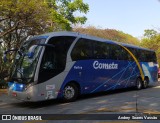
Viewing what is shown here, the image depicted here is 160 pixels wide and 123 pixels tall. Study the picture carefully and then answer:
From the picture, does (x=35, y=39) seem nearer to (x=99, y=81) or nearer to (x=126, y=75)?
(x=99, y=81)

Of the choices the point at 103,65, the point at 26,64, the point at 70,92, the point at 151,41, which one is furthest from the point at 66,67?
the point at 151,41

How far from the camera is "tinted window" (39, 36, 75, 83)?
11375 mm

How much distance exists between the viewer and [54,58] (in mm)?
11891

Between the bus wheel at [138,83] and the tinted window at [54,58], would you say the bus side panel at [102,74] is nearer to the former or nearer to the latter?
the bus wheel at [138,83]

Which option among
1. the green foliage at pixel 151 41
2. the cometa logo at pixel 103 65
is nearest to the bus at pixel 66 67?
the cometa logo at pixel 103 65

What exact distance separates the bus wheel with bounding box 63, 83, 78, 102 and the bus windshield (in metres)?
1.93

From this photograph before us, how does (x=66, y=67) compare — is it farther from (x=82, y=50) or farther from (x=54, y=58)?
(x=82, y=50)

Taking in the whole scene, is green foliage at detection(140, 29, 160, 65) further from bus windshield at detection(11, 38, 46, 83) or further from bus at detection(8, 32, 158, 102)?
bus windshield at detection(11, 38, 46, 83)

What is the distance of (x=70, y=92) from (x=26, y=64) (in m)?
2.44

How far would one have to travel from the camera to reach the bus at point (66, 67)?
11.2 metres

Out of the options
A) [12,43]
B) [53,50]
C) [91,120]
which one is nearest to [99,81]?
[53,50]

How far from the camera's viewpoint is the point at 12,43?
2036cm

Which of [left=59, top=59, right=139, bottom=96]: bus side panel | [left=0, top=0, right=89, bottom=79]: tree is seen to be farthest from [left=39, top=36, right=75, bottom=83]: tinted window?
[left=0, top=0, right=89, bottom=79]: tree

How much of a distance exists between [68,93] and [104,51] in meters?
3.63
